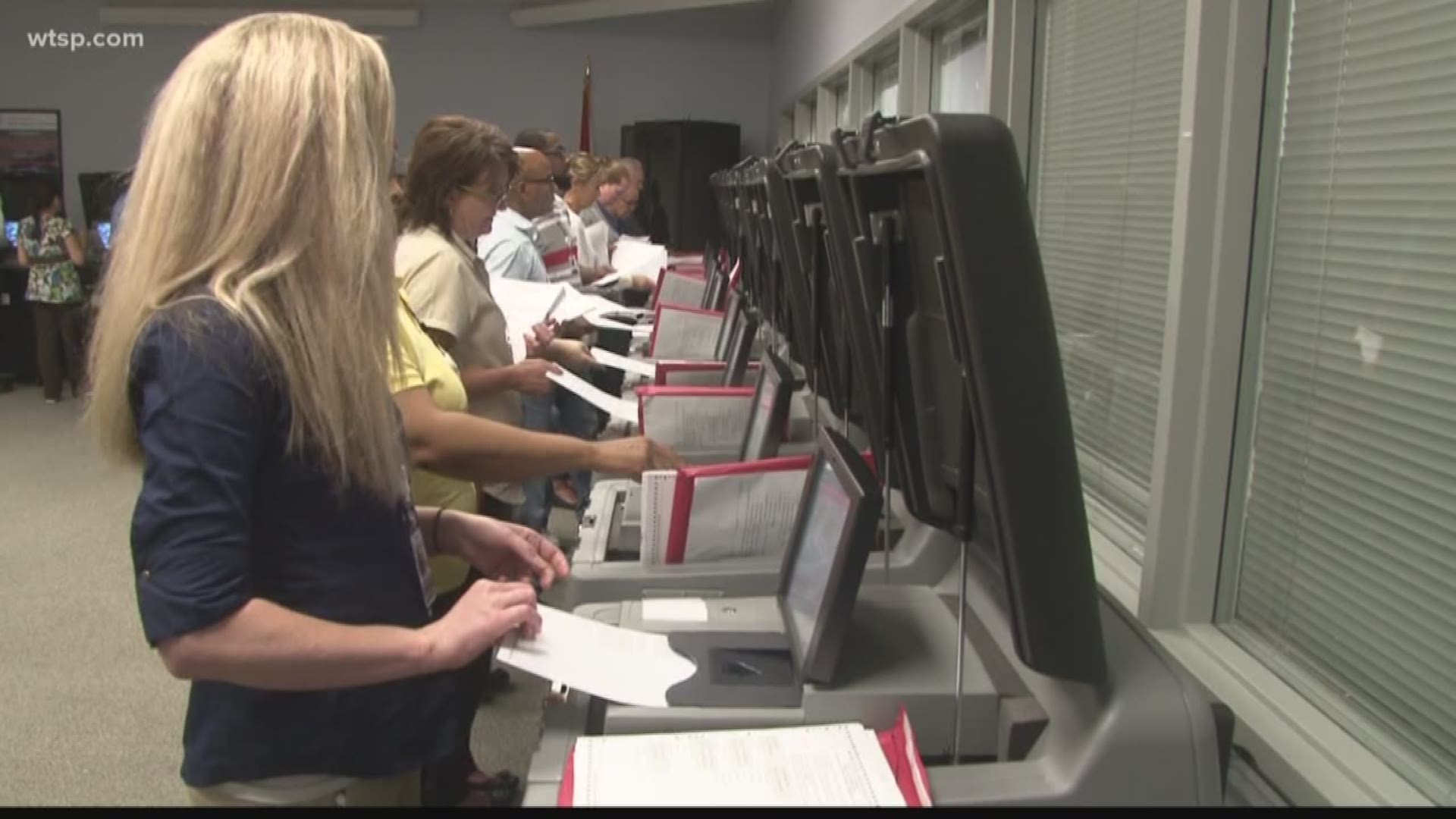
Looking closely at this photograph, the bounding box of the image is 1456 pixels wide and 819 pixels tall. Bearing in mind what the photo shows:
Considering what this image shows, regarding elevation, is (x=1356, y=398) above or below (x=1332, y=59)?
below

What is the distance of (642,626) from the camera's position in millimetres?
1235

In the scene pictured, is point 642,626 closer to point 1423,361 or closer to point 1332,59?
point 1423,361

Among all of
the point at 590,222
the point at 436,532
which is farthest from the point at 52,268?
the point at 436,532

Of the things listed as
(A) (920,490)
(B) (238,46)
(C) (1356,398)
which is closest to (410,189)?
(B) (238,46)

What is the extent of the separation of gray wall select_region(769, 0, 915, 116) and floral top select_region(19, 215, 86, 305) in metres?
4.90

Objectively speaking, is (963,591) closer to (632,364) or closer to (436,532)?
(436,532)

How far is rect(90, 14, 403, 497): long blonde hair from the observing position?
3.11 feet

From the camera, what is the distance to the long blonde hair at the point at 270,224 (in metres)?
0.95

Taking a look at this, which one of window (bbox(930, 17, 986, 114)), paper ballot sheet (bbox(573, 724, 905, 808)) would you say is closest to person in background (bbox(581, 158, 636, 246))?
window (bbox(930, 17, 986, 114))

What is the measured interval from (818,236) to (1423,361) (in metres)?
0.66

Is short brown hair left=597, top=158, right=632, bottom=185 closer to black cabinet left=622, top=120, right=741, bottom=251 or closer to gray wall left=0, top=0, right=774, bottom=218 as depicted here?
black cabinet left=622, top=120, right=741, bottom=251

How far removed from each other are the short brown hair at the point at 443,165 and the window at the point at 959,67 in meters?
1.31

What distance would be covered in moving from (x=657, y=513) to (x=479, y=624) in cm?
41

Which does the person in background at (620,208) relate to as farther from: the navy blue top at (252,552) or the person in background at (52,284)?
the navy blue top at (252,552)
